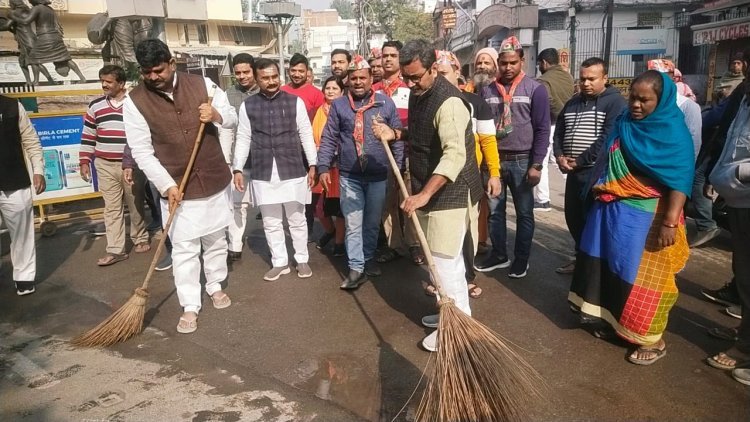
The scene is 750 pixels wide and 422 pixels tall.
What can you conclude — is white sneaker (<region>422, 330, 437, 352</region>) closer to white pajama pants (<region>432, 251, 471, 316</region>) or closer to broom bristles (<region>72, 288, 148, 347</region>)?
white pajama pants (<region>432, 251, 471, 316</region>)

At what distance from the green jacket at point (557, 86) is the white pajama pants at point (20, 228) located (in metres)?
→ 5.36

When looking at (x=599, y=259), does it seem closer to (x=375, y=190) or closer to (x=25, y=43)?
(x=375, y=190)

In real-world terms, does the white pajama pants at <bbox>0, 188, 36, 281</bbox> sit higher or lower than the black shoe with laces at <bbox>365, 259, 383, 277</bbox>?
higher

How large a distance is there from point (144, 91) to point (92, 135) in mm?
2359

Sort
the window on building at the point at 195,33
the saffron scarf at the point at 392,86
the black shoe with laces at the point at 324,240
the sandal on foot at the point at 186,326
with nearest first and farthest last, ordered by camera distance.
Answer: the sandal on foot at the point at 186,326 → the saffron scarf at the point at 392,86 → the black shoe with laces at the point at 324,240 → the window on building at the point at 195,33

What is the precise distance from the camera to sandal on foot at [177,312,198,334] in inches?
155

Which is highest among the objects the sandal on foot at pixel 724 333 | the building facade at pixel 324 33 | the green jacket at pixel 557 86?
the building facade at pixel 324 33

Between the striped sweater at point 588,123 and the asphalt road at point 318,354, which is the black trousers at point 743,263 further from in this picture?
the striped sweater at point 588,123

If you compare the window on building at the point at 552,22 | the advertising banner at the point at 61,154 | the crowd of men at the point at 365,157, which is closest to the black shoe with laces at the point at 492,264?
the crowd of men at the point at 365,157

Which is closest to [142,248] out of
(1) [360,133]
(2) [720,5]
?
(1) [360,133]

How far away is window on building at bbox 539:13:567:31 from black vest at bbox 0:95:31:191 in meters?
23.0

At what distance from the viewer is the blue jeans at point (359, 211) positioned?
4.59 metres

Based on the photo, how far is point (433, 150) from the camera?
11.0 ft

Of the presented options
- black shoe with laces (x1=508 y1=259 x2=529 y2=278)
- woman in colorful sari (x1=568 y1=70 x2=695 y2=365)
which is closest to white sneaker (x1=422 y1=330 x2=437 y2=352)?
woman in colorful sari (x1=568 y1=70 x2=695 y2=365)
